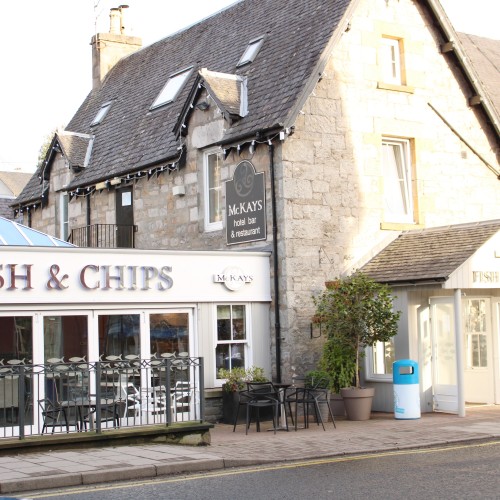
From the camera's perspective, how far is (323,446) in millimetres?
13648

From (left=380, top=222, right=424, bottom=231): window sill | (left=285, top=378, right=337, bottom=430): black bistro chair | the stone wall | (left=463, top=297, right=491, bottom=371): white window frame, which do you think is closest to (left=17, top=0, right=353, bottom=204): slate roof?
the stone wall

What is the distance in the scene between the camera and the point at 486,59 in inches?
1005

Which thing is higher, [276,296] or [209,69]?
[209,69]

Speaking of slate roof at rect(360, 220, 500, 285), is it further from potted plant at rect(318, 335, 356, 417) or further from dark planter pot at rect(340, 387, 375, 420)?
dark planter pot at rect(340, 387, 375, 420)

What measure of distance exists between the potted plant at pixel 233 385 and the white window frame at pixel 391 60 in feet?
23.5

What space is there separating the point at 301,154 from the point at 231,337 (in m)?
3.78

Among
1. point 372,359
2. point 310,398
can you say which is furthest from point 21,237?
point 372,359

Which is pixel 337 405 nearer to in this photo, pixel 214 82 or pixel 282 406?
pixel 282 406

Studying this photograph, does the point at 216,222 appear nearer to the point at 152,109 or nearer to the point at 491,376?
the point at 152,109

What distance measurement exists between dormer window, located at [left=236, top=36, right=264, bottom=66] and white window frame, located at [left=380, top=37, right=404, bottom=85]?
2.79 m

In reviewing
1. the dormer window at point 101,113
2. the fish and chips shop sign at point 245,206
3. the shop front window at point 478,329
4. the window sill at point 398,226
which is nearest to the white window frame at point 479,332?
the shop front window at point 478,329

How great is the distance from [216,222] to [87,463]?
28.9 ft

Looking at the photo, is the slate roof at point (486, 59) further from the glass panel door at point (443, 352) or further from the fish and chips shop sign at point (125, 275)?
the fish and chips shop sign at point (125, 275)

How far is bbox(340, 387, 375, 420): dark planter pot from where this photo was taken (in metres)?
17.2
